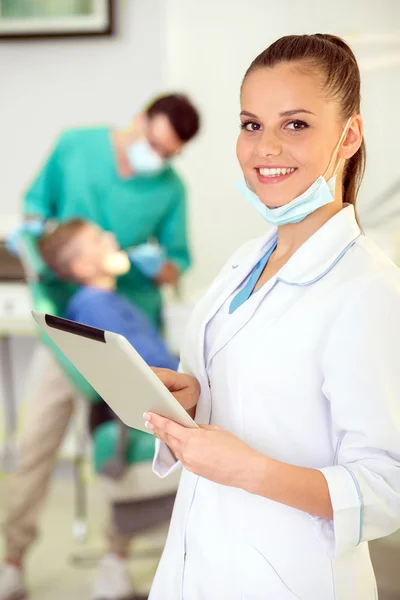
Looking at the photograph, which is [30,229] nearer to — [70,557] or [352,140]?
[70,557]

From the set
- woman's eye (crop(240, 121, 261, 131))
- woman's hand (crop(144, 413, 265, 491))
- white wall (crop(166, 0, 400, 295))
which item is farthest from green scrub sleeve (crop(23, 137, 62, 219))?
woman's hand (crop(144, 413, 265, 491))

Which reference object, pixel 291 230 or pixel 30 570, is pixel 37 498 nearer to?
pixel 30 570

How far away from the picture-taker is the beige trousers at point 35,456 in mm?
2061

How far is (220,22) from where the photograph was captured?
7.64 ft

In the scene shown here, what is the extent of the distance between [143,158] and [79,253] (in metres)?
0.34

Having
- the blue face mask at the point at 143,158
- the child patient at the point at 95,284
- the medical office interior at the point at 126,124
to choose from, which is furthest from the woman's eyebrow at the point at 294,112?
the blue face mask at the point at 143,158

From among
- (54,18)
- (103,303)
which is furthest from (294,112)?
(54,18)

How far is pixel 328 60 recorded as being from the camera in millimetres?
765

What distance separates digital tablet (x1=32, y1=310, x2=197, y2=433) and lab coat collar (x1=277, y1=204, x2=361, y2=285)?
17 cm

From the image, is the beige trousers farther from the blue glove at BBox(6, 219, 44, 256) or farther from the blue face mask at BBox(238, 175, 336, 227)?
the blue face mask at BBox(238, 175, 336, 227)

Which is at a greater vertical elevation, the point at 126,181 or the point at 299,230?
the point at 299,230

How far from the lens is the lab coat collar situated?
0.76 meters

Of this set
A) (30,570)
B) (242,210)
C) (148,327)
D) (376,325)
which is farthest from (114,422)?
(376,325)

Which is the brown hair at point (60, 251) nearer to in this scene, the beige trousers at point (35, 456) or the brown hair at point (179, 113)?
the beige trousers at point (35, 456)
